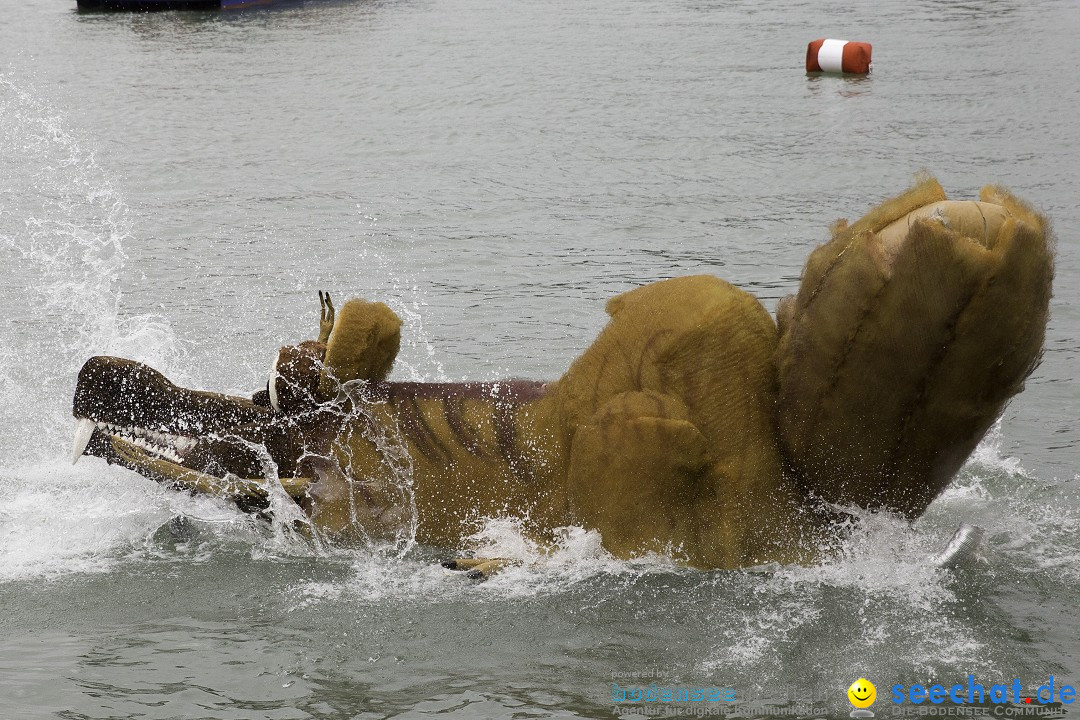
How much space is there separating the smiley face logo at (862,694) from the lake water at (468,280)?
0.18 feet

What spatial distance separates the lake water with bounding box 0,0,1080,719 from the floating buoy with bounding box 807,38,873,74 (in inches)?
14.5

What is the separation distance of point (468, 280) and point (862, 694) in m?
5.50

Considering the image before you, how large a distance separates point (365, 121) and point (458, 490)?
35.5 ft

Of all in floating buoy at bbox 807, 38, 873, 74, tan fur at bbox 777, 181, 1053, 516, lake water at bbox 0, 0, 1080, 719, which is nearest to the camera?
tan fur at bbox 777, 181, 1053, 516

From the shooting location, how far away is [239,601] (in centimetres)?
491

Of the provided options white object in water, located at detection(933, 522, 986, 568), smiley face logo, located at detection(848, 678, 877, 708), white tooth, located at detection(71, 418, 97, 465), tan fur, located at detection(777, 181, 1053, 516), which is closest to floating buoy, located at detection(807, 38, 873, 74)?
white object in water, located at detection(933, 522, 986, 568)

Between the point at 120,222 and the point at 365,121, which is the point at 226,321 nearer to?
the point at 120,222

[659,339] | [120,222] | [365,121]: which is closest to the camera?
[659,339]

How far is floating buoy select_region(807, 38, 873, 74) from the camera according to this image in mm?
17203

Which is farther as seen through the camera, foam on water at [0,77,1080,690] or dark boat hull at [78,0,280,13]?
dark boat hull at [78,0,280,13]

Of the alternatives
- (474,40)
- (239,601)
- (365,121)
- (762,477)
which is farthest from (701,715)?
(474,40)

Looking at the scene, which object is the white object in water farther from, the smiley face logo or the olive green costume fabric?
the smiley face logo

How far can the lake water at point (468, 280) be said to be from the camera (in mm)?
4434

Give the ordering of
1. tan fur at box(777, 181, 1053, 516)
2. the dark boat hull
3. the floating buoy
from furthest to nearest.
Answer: the dark boat hull, the floating buoy, tan fur at box(777, 181, 1053, 516)
